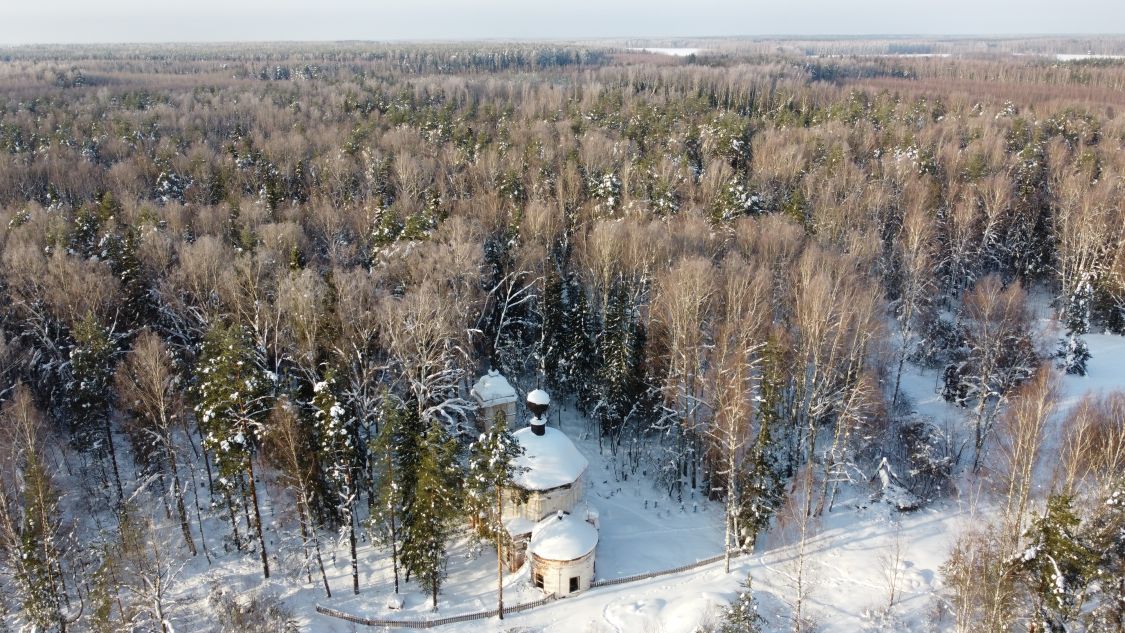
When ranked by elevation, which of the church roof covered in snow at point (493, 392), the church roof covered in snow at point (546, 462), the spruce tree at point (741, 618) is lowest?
the spruce tree at point (741, 618)

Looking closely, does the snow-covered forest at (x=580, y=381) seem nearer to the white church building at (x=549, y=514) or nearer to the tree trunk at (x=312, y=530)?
the tree trunk at (x=312, y=530)

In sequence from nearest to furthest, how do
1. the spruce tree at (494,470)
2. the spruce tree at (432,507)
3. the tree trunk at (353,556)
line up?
the spruce tree at (494,470)
the spruce tree at (432,507)
the tree trunk at (353,556)

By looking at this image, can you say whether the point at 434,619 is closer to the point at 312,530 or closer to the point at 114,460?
the point at 312,530

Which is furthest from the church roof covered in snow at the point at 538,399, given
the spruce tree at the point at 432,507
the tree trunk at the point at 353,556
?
the tree trunk at the point at 353,556

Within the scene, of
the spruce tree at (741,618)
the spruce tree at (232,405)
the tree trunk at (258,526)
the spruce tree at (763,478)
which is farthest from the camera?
the spruce tree at (763,478)

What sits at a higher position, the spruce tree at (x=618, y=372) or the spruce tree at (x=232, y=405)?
the spruce tree at (x=232, y=405)

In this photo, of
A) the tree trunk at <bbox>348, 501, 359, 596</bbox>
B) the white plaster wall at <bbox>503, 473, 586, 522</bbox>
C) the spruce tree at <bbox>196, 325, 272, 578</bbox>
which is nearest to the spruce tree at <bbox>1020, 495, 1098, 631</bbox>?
the white plaster wall at <bbox>503, 473, 586, 522</bbox>

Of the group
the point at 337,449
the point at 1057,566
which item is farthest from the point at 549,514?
the point at 1057,566
